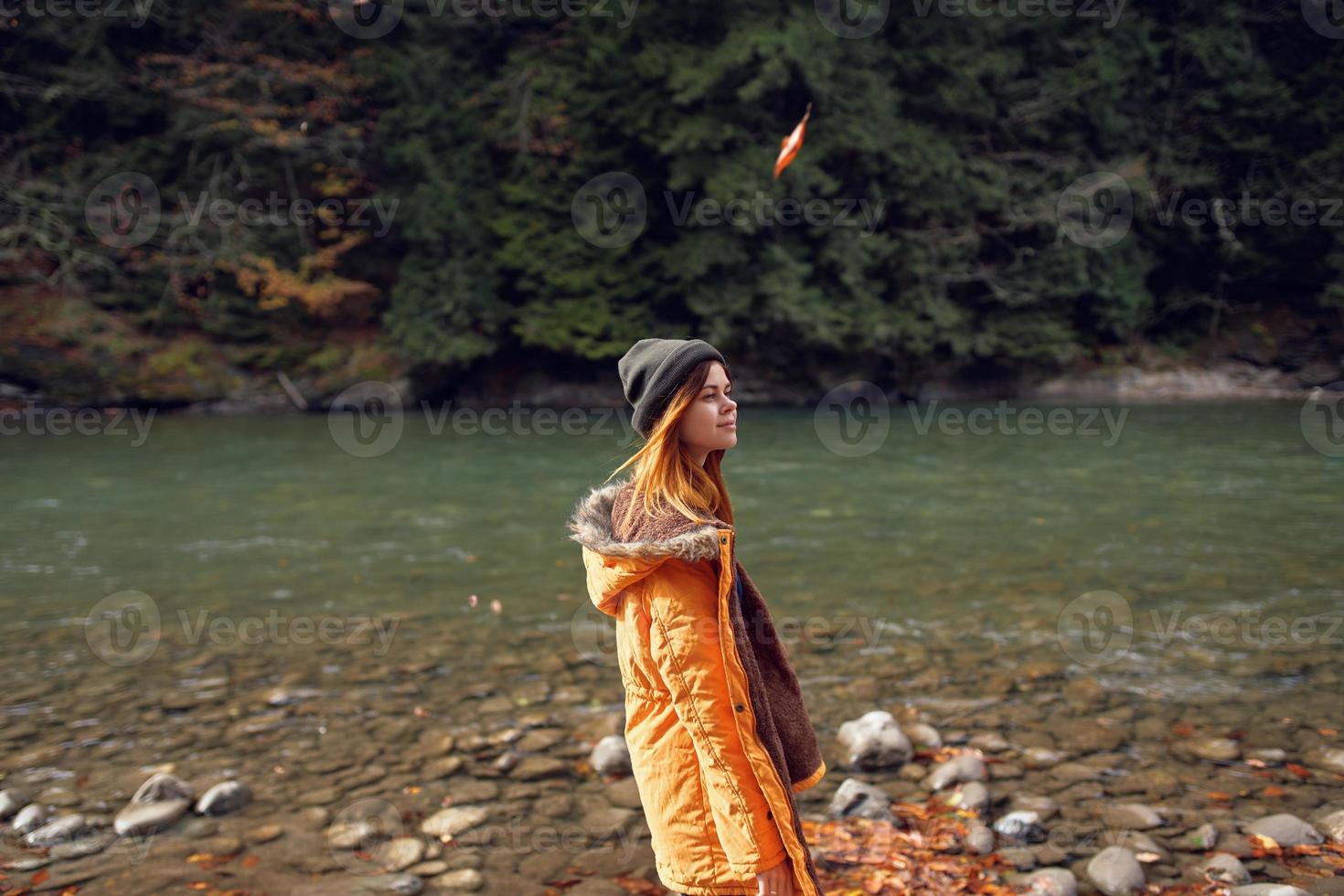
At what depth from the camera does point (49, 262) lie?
18.8 m

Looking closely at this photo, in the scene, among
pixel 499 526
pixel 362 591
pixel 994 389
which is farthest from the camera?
pixel 994 389

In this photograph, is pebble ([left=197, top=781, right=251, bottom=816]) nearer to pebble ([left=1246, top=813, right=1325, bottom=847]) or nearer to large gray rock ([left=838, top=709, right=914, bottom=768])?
large gray rock ([left=838, top=709, right=914, bottom=768])

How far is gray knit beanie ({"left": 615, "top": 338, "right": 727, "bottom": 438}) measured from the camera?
6.43ft

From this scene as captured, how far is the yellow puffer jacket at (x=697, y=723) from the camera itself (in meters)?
1.85

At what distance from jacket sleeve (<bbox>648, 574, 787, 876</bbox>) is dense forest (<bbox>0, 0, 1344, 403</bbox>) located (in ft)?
56.8

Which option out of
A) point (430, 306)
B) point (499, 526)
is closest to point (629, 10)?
point (430, 306)

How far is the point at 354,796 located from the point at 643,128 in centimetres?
1781

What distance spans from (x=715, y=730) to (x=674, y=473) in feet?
1.76

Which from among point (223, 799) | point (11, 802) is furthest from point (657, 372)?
point (11, 802)

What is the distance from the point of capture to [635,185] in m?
20.4

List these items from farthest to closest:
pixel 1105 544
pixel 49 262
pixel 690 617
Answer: pixel 49 262, pixel 1105 544, pixel 690 617

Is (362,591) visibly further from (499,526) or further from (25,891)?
(25,891)

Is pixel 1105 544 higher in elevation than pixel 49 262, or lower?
lower

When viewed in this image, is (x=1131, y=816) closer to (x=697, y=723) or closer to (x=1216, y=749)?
(x=1216, y=749)
